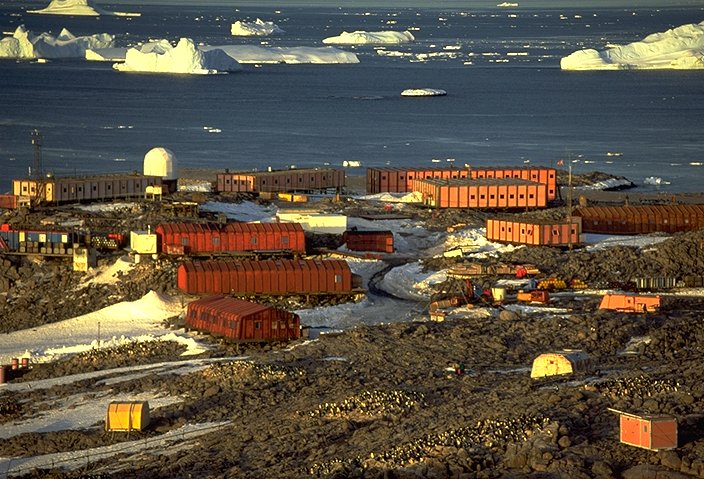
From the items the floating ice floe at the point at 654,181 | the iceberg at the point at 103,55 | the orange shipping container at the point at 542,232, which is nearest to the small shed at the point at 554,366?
the orange shipping container at the point at 542,232

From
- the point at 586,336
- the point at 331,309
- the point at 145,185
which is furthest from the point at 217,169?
the point at 586,336

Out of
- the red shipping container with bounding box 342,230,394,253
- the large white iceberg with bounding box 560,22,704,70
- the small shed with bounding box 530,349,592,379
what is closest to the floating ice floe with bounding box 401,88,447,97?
the large white iceberg with bounding box 560,22,704,70

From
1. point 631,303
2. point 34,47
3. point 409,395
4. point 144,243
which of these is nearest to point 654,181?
point 144,243

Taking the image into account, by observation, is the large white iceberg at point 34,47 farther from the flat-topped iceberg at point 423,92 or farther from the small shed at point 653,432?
the small shed at point 653,432

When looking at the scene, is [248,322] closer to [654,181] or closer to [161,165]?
[161,165]

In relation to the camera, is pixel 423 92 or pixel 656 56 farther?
pixel 656 56

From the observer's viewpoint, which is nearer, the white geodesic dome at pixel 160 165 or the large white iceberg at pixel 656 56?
the white geodesic dome at pixel 160 165

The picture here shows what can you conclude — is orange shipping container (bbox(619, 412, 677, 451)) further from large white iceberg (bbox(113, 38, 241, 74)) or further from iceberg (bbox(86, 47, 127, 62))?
iceberg (bbox(86, 47, 127, 62))
